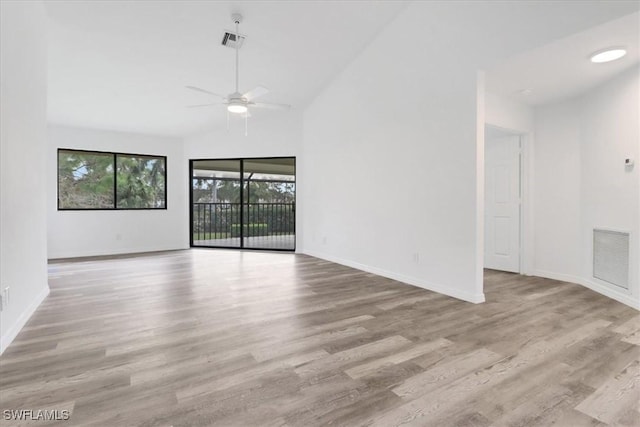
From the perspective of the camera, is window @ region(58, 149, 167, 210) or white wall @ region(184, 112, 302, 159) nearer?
window @ region(58, 149, 167, 210)

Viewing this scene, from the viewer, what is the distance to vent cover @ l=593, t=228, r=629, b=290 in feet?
10.5

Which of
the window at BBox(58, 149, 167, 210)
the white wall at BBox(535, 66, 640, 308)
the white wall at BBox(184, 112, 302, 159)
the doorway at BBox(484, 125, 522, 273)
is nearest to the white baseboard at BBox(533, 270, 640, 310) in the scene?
the white wall at BBox(535, 66, 640, 308)

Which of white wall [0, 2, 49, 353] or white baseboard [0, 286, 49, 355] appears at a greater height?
white wall [0, 2, 49, 353]

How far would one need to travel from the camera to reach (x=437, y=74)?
Answer: 3564 millimetres

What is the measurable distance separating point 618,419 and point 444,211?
2.27 metres

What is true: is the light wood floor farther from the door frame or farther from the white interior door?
the white interior door

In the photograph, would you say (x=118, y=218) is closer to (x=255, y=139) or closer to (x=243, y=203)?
(x=243, y=203)

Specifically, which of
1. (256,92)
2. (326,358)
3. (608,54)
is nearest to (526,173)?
(608,54)

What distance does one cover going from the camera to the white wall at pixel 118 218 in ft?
19.7

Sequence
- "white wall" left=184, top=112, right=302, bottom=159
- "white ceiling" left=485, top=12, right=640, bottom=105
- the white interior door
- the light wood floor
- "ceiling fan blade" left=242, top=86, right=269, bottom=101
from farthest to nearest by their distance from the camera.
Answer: "white wall" left=184, top=112, right=302, bottom=159 → the white interior door → "ceiling fan blade" left=242, top=86, right=269, bottom=101 → "white ceiling" left=485, top=12, right=640, bottom=105 → the light wood floor

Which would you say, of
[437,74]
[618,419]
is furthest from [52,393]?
[437,74]

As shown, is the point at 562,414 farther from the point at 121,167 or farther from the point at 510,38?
the point at 121,167

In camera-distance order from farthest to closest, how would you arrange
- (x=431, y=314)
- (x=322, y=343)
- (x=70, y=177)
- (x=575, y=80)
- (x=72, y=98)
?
(x=70, y=177) < (x=72, y=98) < (x=575, y=80) < (x=431, y=314) < (x=322, y=343)

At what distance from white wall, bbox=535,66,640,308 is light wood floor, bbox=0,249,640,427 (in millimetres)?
475
